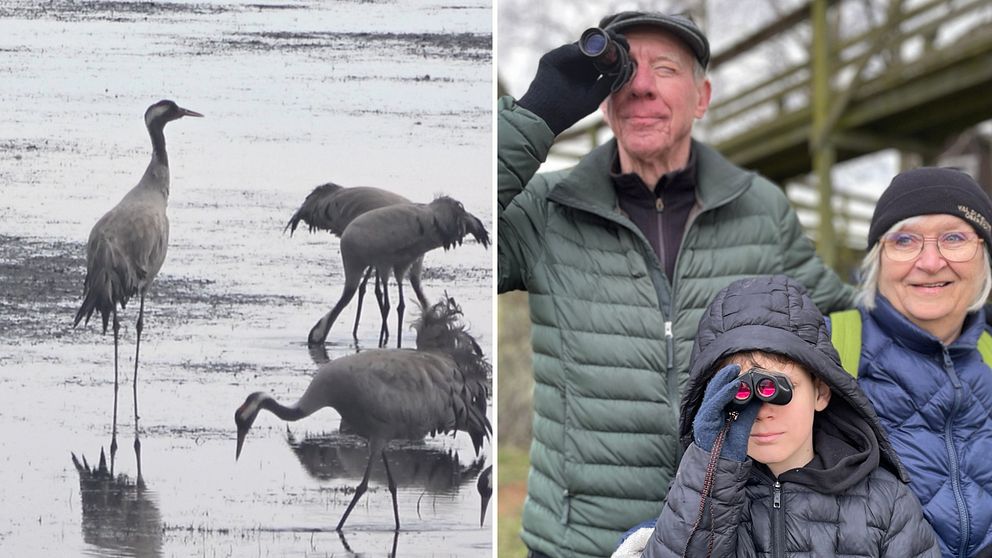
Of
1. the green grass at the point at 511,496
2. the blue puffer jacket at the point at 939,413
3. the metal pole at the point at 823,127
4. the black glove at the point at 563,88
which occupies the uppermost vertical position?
the metal pole at the point at 823,127

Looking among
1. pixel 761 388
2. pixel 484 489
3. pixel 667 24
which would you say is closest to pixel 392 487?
pixel 484 489

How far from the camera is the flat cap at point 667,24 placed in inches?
76.7

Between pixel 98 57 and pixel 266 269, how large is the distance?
0.46 metres

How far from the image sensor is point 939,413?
1695 mm

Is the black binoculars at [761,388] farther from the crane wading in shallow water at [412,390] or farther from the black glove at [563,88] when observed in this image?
the black glove at [563,88]

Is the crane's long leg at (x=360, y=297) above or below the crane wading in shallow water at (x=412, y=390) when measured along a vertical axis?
above

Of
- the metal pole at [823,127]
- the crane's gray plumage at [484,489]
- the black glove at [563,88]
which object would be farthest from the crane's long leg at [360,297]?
the metal pole at [823,127]

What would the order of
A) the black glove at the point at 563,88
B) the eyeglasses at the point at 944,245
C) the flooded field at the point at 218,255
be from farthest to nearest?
the black glove at the point at 563,88
the eyeglasses at the point at 944,245
the flooded field at the point at 218,255

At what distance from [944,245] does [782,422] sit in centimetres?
51

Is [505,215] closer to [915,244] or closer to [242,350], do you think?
[242,350]

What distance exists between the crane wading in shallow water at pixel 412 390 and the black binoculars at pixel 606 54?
57cm

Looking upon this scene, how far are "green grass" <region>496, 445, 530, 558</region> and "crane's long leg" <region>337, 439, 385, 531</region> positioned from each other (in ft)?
9.97

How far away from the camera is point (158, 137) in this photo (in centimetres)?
162

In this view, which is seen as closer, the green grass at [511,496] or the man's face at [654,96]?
the man's face at [654,96]
